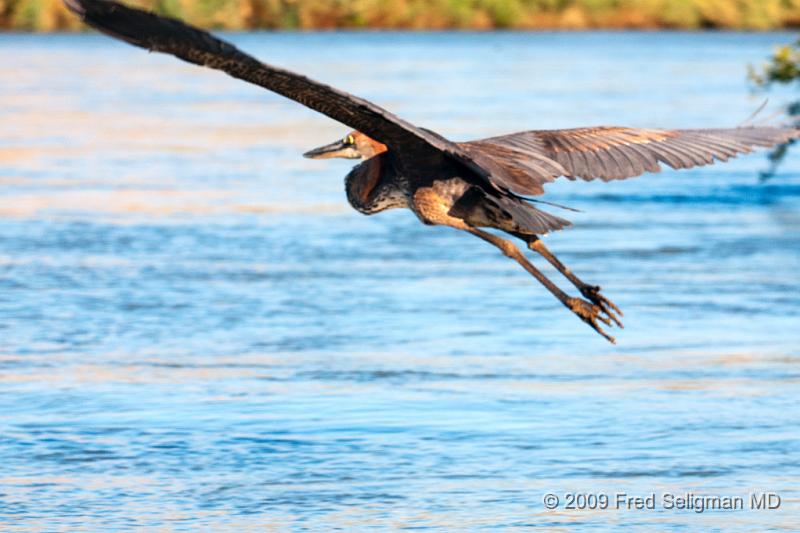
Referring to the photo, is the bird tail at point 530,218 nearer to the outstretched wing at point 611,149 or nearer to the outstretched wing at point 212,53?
the outstretched wing at point 611,149

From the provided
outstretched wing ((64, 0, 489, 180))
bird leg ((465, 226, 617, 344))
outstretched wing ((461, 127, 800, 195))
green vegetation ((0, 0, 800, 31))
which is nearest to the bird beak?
outstretched wing ((461, 127, 800, 195))

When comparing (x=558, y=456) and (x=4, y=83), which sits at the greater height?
(x=4, y=83)

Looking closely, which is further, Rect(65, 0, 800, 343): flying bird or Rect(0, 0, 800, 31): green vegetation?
Rect(0, 0, 800, 31): green vegetation

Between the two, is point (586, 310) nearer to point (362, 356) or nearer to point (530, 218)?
point (530, 218)

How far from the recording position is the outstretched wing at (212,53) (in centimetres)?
572

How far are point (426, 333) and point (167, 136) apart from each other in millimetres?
13846

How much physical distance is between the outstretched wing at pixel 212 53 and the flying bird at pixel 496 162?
0.03 feet

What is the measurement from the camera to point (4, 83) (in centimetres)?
3609

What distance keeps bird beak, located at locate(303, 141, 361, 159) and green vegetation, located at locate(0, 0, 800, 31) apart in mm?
56171

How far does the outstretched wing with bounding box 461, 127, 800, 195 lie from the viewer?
24.1 feet

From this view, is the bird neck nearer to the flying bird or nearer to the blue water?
the flying bird

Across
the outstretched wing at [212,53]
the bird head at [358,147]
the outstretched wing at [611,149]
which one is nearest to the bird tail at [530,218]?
the outstretched wing at [611,149]

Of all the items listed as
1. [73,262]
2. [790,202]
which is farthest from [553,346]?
[790,202]

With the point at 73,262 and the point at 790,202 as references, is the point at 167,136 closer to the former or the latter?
the point at 790,202
